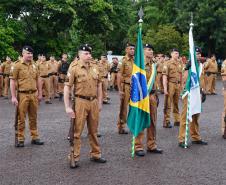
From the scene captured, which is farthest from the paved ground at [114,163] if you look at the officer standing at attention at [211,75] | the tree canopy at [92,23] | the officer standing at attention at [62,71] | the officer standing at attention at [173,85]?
the tree canopy at [92,23]

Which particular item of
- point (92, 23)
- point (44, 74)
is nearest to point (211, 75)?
point (44, 74)

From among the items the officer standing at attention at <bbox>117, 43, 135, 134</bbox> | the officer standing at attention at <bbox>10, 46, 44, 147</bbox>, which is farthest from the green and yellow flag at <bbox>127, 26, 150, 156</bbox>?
the officer standing at attention at <bbox>10, 46, 44, 147</bbox>

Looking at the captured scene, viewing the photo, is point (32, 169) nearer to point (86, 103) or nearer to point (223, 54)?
point (86, 103)

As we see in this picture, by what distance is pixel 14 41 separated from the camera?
30.3m

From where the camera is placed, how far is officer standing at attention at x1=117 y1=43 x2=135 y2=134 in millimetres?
11062

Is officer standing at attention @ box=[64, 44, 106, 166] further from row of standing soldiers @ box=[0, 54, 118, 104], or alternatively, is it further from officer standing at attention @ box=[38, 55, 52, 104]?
officer standing at attention @ box=[38, 55, 52, 104]

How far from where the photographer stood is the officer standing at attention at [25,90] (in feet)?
32.4

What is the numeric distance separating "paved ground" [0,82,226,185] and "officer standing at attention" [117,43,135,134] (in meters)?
0.38

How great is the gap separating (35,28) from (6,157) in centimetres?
2374

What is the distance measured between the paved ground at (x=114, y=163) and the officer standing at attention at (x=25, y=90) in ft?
1.17

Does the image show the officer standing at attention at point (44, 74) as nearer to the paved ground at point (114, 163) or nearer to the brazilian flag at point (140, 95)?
the paved ground at point (114, 163)

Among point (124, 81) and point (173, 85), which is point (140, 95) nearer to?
point (124, 81)

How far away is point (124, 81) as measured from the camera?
37.1 ft

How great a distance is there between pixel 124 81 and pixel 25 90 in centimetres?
257
